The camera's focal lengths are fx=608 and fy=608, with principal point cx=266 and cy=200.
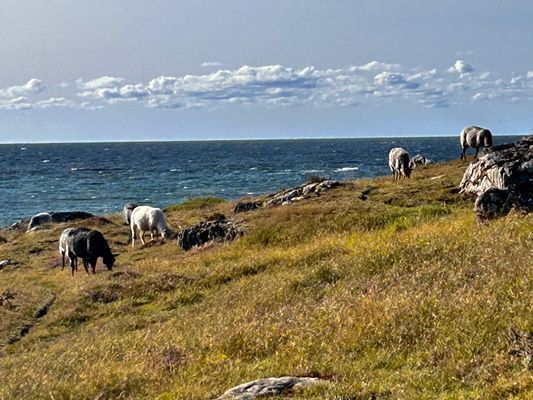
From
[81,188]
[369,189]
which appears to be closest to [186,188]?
[81,188]

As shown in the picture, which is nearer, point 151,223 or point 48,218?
point 151,223

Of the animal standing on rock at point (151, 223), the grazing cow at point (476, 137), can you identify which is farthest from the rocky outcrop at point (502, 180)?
the animal standing on rock at point (151, 223)

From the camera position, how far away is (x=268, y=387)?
803 centimetres

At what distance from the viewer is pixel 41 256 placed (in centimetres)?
3322

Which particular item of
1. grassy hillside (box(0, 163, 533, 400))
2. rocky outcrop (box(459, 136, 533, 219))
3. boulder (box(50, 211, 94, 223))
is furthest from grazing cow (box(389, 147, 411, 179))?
boulder (box(50, 211, 94, 223))

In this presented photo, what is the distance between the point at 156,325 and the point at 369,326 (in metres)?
7.00

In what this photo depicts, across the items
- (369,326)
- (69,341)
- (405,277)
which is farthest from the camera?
(69,341)

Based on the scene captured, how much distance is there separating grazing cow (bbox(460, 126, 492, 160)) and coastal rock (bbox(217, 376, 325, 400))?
1470 inches

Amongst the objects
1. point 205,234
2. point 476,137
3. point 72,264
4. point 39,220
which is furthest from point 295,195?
point 39,220

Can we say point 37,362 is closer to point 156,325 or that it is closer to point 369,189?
point 156,325

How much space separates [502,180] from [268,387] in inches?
765

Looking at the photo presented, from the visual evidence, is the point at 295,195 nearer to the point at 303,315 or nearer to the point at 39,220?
the point at 39,220

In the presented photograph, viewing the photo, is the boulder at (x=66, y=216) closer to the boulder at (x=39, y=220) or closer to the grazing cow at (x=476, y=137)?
the boulder at (x=39, y=220)

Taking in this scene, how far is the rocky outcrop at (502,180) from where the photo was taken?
2077cm
